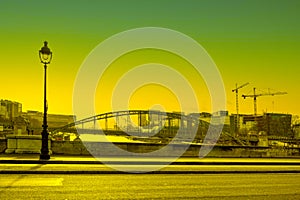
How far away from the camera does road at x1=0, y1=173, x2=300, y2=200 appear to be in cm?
1169

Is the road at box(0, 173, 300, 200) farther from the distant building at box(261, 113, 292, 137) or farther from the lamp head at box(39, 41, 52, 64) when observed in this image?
the distant building at box(261, 113, 292, 137)

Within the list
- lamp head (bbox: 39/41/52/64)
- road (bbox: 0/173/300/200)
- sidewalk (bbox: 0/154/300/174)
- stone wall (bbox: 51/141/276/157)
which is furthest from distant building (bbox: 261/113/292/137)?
road (bbox: 0/173/300/200)

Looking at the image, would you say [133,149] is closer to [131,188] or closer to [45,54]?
[45,54]

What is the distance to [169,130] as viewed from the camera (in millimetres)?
116625

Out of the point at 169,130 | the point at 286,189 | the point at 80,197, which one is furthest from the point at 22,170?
the point at 169,130

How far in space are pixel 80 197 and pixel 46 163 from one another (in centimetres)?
1083

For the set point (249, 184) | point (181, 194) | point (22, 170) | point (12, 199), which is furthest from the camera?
point (22, 170)

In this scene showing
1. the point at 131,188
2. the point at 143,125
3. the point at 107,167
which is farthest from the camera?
the point at 143,125

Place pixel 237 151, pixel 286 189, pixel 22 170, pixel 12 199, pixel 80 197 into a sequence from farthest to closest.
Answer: pixel 237 151 < pixel 22 170 < pixel 286 189 < pixel 80 197 < pixel 12 199

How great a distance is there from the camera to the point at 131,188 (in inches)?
531

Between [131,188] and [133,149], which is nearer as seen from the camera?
[131,188]

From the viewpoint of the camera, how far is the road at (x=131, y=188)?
38.3ft

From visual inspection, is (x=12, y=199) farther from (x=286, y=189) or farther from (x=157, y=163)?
(x=157, y=163)

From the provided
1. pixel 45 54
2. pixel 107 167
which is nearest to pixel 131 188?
pixel 107 167
